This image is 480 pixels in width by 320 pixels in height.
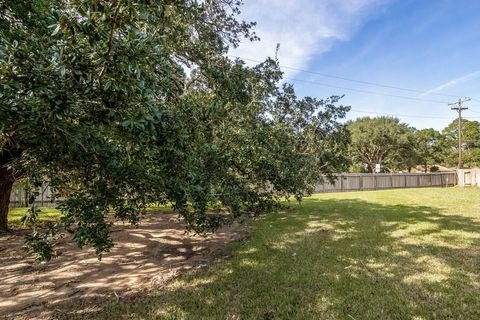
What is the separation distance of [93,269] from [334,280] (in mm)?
3465

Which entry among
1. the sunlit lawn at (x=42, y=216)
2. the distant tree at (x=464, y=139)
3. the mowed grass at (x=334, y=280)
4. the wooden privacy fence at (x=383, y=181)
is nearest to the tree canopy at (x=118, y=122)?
the mowed grass at (x=334, y=280)

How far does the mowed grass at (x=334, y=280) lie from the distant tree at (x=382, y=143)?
2496cm

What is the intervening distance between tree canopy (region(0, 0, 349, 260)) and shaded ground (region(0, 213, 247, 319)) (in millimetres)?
1196

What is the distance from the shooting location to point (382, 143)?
31.2m

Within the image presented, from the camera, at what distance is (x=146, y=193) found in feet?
10.2

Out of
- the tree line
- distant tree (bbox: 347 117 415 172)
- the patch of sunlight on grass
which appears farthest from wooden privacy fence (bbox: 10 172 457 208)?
the patch of sunlight on grass

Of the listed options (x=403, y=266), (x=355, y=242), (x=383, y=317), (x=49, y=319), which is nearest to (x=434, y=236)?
(x=355, y=242)

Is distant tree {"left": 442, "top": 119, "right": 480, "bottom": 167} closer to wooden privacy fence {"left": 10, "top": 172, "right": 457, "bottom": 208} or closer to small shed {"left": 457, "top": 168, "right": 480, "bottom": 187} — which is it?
wooden privacy fence {"left": 10, "top": 172, "right": 457, "bottom": 208}

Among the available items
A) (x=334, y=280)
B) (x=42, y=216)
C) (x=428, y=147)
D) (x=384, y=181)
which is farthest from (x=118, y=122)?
(x=428, y=147)

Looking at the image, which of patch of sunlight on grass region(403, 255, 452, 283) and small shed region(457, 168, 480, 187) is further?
small shed region(457, 168, 480, 187)

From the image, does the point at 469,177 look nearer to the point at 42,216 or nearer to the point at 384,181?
the point at 384,181

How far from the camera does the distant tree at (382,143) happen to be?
3030 centimetres

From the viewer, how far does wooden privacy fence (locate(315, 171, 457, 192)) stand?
19.7 metres

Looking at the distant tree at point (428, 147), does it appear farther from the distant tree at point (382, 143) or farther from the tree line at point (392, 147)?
the distant tree at point (382, 143)
